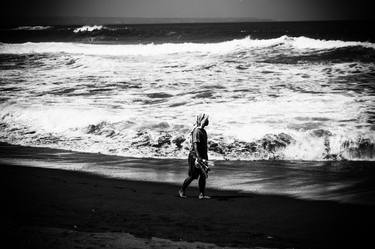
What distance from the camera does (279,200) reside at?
22.0 feet

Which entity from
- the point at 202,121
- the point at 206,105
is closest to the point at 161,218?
the point at 202,121

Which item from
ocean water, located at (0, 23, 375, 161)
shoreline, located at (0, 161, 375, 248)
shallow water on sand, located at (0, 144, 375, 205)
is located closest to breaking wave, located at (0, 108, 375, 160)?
ocean water, located at (0, 23, 375, 161)

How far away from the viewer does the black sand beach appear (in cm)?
479

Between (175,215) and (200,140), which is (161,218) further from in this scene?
(200,140)

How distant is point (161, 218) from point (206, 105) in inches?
354

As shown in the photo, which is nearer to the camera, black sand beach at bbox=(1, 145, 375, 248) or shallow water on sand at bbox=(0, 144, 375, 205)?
black sand beach at bbox=(1, 145, 375, 248)

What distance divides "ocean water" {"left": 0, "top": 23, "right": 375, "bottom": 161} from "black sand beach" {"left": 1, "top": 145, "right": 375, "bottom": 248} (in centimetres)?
326

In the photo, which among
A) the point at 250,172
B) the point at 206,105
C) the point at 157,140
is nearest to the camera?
the point at 250,172

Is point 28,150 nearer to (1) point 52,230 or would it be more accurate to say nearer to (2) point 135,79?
(1) point 52,230

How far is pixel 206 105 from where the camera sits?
14445 millimetres

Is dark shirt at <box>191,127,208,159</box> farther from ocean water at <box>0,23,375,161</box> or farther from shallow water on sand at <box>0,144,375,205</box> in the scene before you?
ocean water at <box>0,23,375,161</box>

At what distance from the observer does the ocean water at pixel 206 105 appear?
10.4 m

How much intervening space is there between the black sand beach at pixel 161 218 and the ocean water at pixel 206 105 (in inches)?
128

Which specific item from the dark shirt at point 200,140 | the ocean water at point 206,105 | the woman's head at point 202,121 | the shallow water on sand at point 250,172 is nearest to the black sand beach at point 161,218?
the shallow water on sand at point 250,172
